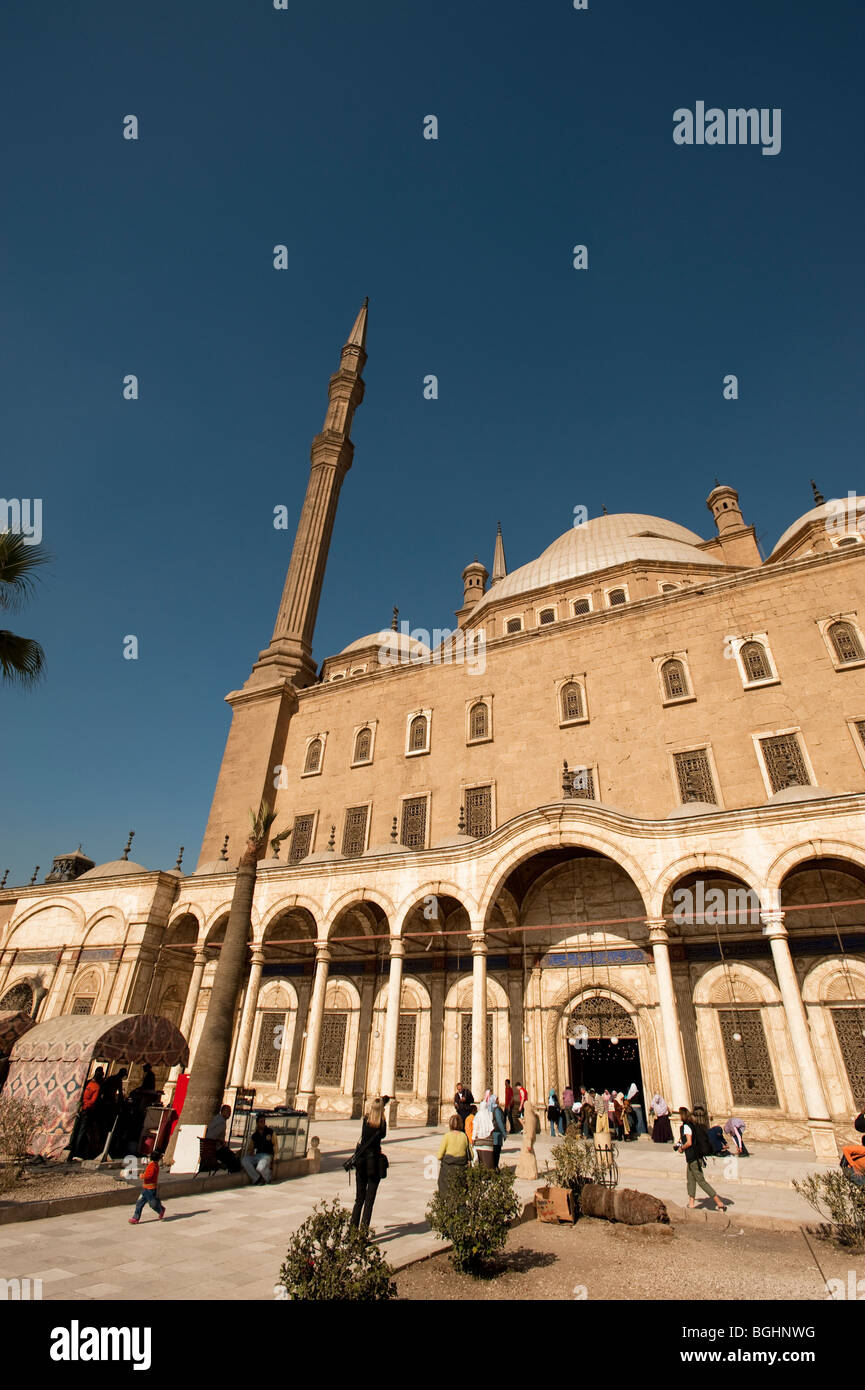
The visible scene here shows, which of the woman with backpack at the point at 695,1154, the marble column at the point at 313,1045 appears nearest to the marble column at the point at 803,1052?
the woman with backpack at the point at 695,1154

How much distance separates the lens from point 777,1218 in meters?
7.95

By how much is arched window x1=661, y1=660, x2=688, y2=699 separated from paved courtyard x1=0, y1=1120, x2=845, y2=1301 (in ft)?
35.8

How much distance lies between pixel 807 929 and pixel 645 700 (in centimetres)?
710

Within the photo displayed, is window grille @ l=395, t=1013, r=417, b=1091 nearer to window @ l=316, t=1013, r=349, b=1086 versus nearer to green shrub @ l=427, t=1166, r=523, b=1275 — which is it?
window @ l=316, t=1013, r=349, b=1086

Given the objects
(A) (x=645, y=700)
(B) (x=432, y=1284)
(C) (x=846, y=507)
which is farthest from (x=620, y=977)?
(C) (x=846, y=507)

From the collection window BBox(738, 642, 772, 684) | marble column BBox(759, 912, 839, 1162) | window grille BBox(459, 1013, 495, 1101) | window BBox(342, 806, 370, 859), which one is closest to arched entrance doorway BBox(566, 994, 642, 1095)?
window grille BBox(459, 1013, 495, 1101)

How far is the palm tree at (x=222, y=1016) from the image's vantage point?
11125mm

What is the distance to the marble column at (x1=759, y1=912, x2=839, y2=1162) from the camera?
1134 cm

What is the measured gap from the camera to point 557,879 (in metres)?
18.1

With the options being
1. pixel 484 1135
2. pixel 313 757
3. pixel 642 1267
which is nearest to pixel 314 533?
pixel 313 757

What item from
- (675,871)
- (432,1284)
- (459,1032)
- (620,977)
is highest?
(675,871)

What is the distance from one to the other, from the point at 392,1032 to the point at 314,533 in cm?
2210

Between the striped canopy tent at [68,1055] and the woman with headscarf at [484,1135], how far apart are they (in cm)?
583
